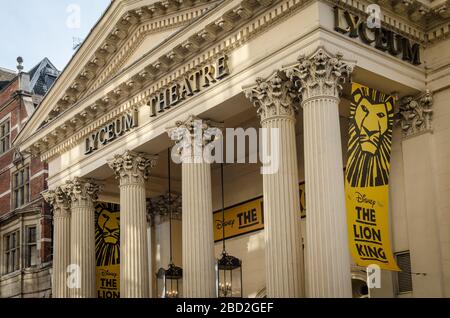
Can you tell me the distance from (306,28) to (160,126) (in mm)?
6797

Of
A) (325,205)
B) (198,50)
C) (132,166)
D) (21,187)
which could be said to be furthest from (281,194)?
(21,187)

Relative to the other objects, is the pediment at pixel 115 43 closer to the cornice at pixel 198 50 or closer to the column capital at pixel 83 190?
the cornice at pixel 198 50

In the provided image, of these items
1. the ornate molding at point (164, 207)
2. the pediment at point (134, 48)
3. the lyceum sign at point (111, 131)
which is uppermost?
the pediment at point (134, 48)

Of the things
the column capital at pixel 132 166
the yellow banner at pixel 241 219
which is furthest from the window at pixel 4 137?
the column capital at pixel 132 166

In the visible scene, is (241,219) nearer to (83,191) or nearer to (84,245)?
(84,245)

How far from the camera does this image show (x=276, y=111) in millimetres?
22266

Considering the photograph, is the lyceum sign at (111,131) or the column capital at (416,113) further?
the lyceum sign at (111,131)

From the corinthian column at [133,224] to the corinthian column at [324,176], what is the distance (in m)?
7.81

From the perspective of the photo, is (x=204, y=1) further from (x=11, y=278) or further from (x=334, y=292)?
(x=11, y=278)

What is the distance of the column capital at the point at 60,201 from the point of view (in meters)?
31.4

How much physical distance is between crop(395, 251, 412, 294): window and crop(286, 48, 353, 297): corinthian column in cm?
343

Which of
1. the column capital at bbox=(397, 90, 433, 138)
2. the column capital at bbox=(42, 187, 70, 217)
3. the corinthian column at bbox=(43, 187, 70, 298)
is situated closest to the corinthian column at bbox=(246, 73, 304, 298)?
the column capital at bbox=(397, 90, 433, 138)

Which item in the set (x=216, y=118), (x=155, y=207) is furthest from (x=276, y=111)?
(x=155, y=207)

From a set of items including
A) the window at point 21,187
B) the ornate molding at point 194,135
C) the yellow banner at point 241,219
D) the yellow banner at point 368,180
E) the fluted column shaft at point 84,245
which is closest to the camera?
the yellow banner at point 368,180
